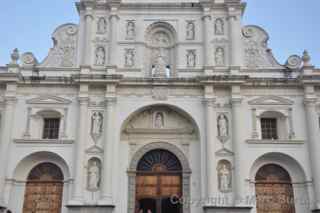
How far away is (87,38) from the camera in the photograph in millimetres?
23344

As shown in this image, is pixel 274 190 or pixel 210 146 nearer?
pixel 210 146

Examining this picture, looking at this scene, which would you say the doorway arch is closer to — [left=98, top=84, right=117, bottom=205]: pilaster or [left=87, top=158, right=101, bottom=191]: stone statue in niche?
[left=98, top=84, right=117, bottom=205]: pilaster

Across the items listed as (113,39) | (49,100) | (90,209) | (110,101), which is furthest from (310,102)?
(49,100)

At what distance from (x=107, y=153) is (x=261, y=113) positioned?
27.3 ft

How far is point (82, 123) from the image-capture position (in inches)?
845

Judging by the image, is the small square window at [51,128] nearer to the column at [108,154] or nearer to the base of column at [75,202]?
the column at [108,154]

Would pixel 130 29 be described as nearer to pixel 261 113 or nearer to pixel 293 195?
pixel 261 113

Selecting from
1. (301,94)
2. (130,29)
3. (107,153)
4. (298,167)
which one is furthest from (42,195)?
(301,94)

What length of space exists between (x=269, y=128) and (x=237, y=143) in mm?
2764

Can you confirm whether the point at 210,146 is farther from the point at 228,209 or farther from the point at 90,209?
the point at 90,209

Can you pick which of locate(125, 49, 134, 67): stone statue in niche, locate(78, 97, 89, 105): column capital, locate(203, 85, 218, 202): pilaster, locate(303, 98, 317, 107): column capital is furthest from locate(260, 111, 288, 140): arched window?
locate(78, 97, 89, 105): column capital

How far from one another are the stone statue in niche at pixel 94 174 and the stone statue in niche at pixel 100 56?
543 cm

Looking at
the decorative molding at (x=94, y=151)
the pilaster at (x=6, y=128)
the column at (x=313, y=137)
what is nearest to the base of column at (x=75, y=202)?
the decorative molding at (x=94, y=151)

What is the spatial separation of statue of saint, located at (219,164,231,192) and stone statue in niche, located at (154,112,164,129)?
4.00 m
